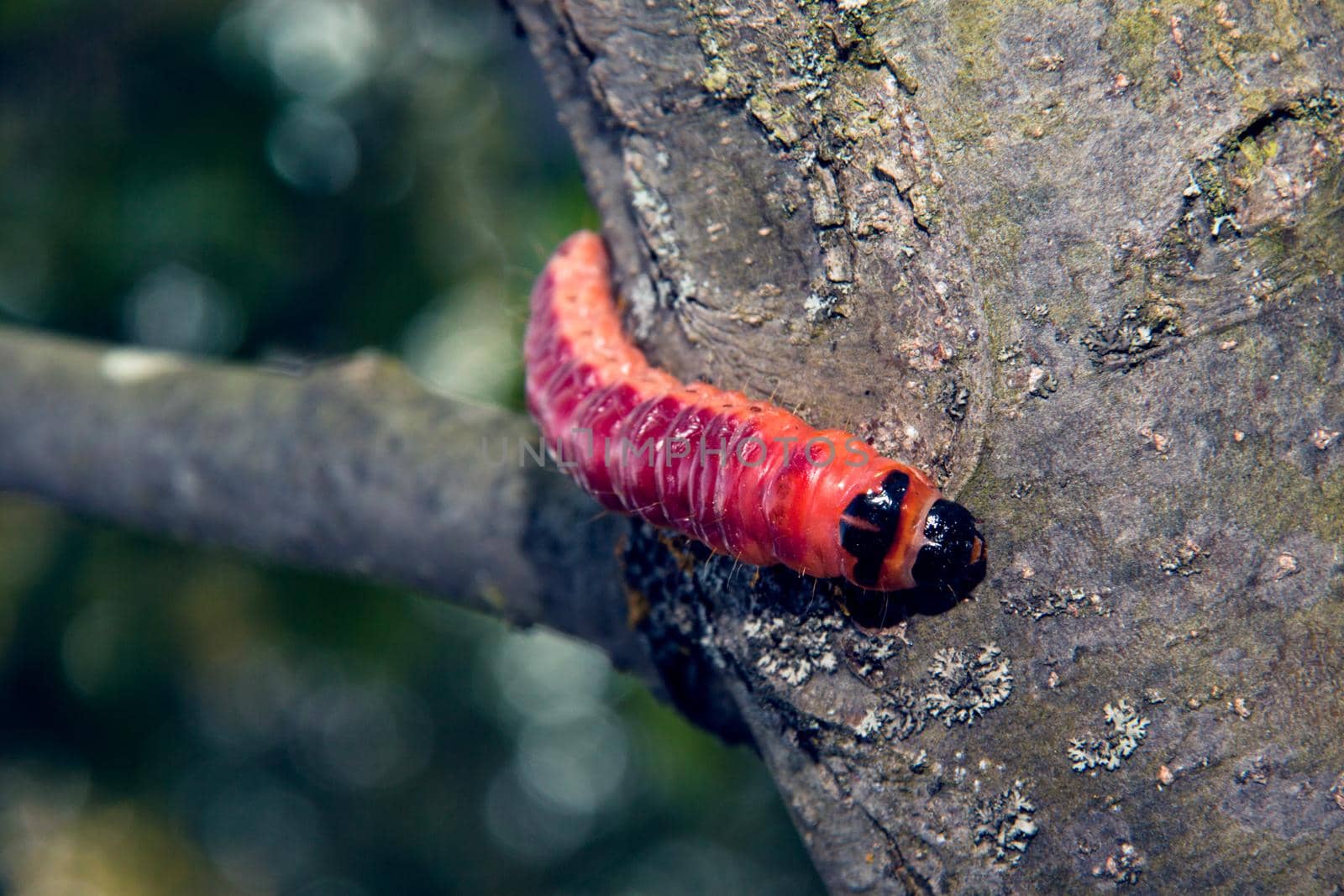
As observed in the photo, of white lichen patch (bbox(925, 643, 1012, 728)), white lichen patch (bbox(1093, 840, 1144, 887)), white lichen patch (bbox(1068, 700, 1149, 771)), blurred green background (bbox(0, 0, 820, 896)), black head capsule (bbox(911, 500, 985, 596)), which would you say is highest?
black head capsule (bbox(911, 500, 985, 596))

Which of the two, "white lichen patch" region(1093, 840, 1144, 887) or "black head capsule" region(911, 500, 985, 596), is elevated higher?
"black head capsule" region(911, 500, 985, 596)

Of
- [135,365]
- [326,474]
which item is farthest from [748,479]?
[135,365]

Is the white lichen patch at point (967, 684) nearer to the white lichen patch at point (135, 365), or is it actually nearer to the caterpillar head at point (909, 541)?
the caterpillar head at point (909, 541)

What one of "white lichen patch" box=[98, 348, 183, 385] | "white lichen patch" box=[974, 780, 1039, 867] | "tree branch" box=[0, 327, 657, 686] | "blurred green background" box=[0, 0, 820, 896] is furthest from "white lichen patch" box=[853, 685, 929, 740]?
"white lichen patch" box=[98, 348, 183, 385]

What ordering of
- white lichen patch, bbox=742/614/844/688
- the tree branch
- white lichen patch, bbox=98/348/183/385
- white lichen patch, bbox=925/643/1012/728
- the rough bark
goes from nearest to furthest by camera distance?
the rough bark → white lichen patch, bbox=925/643/1012/728 → white lichen patch, bbox=742/614/844/688 → the tree branch → white lichen patch, bbox=98/348/183/385

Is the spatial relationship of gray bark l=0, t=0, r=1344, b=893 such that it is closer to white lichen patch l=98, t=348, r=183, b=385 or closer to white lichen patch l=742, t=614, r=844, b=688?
white lichen patch l=742, t=614, r=844, b=688
